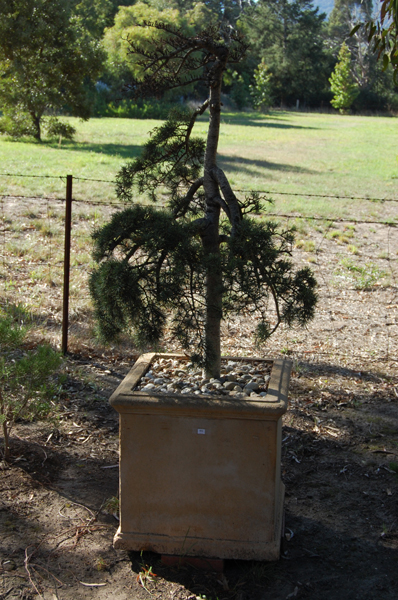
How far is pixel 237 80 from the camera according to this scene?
4425 centimetres

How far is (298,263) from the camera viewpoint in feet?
26.6

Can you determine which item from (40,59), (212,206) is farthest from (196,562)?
(40,59)

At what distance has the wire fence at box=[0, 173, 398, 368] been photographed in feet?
19.2

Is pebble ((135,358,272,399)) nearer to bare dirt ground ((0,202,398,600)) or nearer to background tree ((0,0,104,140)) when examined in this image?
bare dirt ground ((0,202,398,600))

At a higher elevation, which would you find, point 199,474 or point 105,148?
point 105,148

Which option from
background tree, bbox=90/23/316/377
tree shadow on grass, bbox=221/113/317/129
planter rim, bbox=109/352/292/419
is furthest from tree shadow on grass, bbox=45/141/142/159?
tree shadow on grass, bbox=221/113/317/129

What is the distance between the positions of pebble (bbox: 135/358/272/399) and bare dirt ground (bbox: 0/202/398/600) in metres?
0.81

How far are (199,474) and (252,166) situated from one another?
13.2m

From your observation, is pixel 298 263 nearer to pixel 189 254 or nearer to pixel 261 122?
pixel 189 254

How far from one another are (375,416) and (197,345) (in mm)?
2280

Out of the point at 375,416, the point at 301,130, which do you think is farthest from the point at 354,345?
the point at 301,130

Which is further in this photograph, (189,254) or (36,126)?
(36,126)

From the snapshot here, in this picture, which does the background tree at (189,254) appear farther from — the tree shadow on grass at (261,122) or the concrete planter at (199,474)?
the tree shadow on grass at (261,122)

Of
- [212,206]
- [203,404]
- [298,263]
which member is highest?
[212,206]
